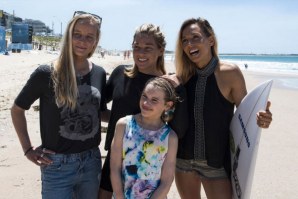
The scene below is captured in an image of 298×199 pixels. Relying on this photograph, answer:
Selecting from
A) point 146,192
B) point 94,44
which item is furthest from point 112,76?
point 146,192

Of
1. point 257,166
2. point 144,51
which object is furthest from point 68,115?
point 257,166

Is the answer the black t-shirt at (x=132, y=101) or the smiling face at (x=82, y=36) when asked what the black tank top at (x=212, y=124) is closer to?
the black t-shirt at (x=132, y=101)

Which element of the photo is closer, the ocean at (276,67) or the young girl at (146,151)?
the young girl at (146,151)

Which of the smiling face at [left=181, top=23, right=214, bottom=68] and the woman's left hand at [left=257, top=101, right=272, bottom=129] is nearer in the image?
the woman's left hand at [left=257, top=101, right=272, bottom=129]

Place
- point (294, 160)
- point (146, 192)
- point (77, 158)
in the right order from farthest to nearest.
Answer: point (294, 160) → point (77, 158) → point (146, 192)

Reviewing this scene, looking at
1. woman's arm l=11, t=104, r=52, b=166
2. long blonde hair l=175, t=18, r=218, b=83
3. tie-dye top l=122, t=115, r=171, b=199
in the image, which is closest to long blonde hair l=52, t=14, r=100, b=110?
woman's arm l=11, t=104, r=52, b=166

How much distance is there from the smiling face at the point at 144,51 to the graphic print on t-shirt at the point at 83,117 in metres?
0.39

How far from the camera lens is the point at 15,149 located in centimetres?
539

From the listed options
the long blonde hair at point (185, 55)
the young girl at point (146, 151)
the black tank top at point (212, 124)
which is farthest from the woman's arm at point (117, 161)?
the long blonde hair at point (185, 55)

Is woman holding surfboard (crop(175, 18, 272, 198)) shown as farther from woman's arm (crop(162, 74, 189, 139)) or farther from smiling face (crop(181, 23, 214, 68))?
woman's arm (crop(162, 74, 189, 139))

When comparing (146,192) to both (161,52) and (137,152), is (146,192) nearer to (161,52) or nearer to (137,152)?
(137,152)

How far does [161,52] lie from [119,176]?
0.98 metres

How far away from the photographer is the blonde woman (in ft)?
8.07

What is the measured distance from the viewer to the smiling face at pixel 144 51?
2.68 meters
